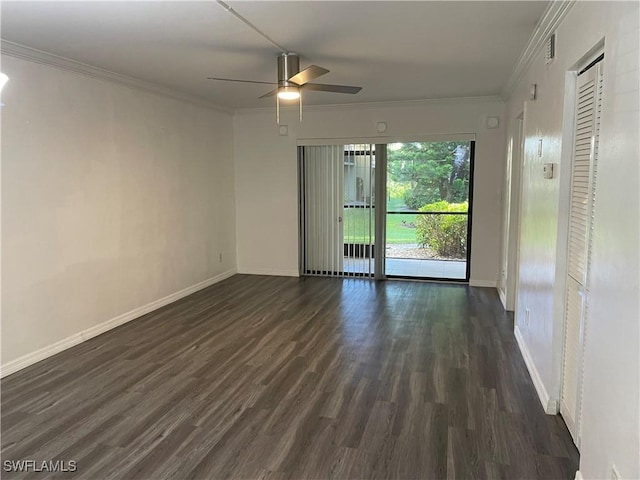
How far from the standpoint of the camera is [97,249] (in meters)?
4.23

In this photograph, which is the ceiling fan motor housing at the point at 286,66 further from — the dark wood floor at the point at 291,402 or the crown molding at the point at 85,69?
the dark wood floor at the point at 291,402

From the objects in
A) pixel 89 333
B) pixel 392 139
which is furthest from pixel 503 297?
pixel 89 333

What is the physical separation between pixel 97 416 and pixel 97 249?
6.31 ft

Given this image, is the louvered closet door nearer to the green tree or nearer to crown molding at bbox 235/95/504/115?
crown molding at bbox 235/95/504/115

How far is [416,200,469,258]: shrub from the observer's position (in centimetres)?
633

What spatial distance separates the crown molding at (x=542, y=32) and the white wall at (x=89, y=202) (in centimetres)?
375

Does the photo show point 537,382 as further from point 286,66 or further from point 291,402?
point 286,66

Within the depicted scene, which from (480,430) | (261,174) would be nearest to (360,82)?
(261,174)

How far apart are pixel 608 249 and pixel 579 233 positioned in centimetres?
68

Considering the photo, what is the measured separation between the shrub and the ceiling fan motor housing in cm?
338

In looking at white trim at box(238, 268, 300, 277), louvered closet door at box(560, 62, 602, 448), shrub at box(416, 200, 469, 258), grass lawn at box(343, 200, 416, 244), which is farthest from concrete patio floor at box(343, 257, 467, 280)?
louvered closet door at box(560, 62, 602, 448)

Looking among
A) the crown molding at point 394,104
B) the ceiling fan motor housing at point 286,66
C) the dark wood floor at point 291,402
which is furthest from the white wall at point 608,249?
the crown molding at point 394,104

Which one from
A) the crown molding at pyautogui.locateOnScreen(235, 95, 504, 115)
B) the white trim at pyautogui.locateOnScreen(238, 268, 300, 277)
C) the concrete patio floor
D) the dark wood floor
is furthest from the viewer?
the white trim at pyautogui.locateOnScreen(238, 268, 300, 277)

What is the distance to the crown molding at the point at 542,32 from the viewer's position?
8.32 ft
